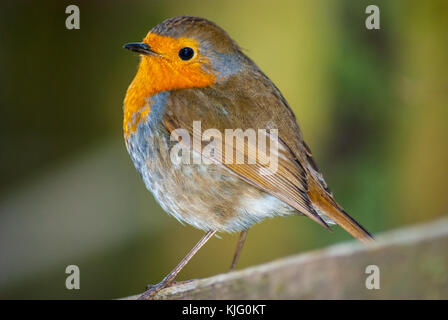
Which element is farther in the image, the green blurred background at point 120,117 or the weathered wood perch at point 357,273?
the green blurred background at point 120,117

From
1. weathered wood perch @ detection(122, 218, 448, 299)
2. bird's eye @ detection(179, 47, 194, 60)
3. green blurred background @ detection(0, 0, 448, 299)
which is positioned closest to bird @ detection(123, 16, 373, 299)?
bird's eye @ detection(179, 47, 194, 60)

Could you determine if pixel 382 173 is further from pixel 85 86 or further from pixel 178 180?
pixel 85 86

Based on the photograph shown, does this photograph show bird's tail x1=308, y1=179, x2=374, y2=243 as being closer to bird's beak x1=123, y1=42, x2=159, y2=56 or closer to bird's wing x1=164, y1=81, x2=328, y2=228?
bird's wing x1=164, y1=81, x2=328, y2=228

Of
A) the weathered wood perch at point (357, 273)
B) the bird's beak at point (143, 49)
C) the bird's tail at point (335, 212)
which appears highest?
the bird's beak at point (143, 49)

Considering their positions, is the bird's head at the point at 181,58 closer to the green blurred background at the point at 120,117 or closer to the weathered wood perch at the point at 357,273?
the weathered wood perch at the point at 357,273

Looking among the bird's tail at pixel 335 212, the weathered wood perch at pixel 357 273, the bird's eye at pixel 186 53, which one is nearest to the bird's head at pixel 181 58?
the bird's eye at pixel 186 53

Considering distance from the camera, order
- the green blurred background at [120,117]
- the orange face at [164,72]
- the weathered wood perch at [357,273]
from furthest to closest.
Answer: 1. the green blurred background at [120,117]
2. the orange face at [164,72]
3. the weathered wood perch at [357,273]

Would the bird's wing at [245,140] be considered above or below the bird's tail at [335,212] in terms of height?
above
